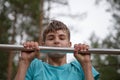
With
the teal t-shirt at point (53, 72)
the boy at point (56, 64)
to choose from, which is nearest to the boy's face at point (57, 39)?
the boy at point (56, 64)

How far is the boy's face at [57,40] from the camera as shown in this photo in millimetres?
2029

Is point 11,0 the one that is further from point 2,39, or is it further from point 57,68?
point 57,68

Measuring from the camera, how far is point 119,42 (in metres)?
12.3

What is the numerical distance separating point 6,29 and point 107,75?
3939 mm

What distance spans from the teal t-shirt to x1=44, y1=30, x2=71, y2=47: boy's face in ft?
0.39

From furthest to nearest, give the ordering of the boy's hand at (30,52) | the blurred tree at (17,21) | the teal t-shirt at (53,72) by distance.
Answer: the blurred tree at (17,21) → the teal t-shirt at (53,72) → the boy's hand at (30,52)

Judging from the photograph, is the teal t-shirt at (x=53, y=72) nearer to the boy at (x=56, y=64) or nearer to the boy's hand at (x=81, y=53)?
the boy at (x=56, y=64)

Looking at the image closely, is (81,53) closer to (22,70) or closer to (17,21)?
(22,70)

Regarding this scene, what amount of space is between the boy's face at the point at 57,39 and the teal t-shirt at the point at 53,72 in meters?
0.12

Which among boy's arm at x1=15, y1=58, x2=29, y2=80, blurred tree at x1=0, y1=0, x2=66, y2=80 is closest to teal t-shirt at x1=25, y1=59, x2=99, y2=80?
boy's arm at x1=15, y1=58, x2=29, y2=80

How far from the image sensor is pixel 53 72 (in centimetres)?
204

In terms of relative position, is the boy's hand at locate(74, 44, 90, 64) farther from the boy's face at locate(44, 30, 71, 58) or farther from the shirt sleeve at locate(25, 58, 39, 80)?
the shirt sleeve at locate(25, 58, 39, 80)

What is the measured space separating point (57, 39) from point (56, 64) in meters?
0.14

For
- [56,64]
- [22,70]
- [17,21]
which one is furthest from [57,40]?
[17,21]
